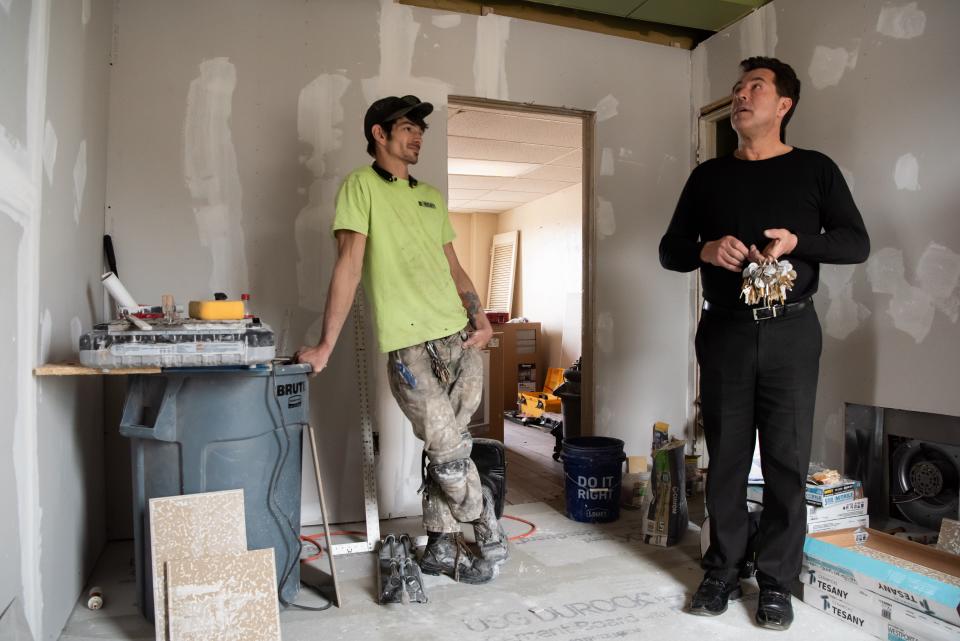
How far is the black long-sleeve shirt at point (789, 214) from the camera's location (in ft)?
6.31

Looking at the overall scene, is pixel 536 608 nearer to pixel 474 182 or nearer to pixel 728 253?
pixel 728 253

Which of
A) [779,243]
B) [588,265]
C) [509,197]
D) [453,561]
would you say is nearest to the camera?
[779,243]

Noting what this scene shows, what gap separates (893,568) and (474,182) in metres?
5.76

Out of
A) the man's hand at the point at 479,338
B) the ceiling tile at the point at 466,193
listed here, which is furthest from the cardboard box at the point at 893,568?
the ceiling tile at the point at 466,193

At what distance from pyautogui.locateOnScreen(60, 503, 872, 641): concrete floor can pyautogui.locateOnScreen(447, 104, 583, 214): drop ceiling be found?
7.31 feet

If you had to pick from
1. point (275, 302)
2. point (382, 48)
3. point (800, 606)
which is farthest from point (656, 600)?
point (382, 48)

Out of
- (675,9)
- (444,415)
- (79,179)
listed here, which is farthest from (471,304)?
(675,9)

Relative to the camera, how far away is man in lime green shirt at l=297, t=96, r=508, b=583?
2.19 meters

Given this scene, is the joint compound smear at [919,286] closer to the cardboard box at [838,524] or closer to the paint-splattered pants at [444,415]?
the cardboard box at [838,524]

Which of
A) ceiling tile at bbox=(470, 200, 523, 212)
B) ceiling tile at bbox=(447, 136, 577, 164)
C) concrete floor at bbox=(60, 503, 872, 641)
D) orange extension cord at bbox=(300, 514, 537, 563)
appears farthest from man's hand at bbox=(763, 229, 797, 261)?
ceiling tile at bbox=(470, 200, 523, 212)

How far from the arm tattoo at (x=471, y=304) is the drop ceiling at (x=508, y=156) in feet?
4.32

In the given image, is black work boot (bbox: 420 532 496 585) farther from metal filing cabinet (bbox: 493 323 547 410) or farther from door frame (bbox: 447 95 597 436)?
metal filing cabinet (bbox: 493 323 547 410)

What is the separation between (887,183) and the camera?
253cm

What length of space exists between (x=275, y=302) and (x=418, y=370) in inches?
37.3
